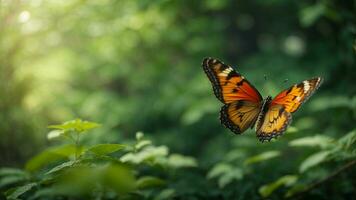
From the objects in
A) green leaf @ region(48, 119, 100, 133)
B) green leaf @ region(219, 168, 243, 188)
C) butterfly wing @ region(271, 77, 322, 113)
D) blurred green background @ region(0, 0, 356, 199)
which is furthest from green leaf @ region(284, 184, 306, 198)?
green leaf @ region(48, 119, 100, 133)

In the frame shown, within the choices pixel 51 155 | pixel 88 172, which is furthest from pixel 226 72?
pixel 88 172

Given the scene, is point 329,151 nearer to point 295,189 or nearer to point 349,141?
point 349,141

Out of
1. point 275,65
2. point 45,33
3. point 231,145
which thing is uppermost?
point 45,33

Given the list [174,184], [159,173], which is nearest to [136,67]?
[159,173]

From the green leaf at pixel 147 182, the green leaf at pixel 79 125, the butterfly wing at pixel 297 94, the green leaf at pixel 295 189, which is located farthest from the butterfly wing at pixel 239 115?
the green leaf at pixel 79 125

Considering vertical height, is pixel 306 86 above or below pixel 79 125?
above

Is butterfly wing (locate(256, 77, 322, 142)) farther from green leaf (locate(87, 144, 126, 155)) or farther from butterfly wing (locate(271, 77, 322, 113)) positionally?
green leaf (locate(87, 144, 126, 155))

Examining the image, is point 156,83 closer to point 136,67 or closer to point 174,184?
point 136,67
